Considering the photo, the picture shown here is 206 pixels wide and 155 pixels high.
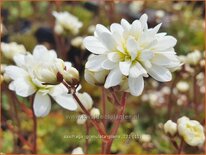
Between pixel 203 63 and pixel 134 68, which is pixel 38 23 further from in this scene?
pixel 134 68

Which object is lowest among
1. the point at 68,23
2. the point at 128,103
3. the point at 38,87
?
the point at 128,103

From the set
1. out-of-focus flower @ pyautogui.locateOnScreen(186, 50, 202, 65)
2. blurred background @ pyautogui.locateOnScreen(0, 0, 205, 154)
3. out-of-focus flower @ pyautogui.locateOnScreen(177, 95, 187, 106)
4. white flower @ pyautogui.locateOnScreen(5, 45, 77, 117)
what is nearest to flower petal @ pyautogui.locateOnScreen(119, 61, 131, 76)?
white flower @ pyautogui.locateOnScreen(5, 45, 77, 117)

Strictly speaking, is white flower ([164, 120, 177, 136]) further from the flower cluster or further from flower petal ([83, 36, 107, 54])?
flower petal ([83, 36, 107, 54])

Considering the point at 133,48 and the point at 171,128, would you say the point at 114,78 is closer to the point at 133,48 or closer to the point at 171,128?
the point at 133,48

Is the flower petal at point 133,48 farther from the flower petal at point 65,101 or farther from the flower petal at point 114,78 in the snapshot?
the flower petal at point 65,101

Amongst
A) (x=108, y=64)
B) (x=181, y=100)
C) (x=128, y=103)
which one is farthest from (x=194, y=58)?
(x=108, y=64)

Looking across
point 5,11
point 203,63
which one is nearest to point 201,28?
point 5,11

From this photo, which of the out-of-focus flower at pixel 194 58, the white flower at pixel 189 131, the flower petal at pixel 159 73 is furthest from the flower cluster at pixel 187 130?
the out-of-focus flower at pixel 194 58
